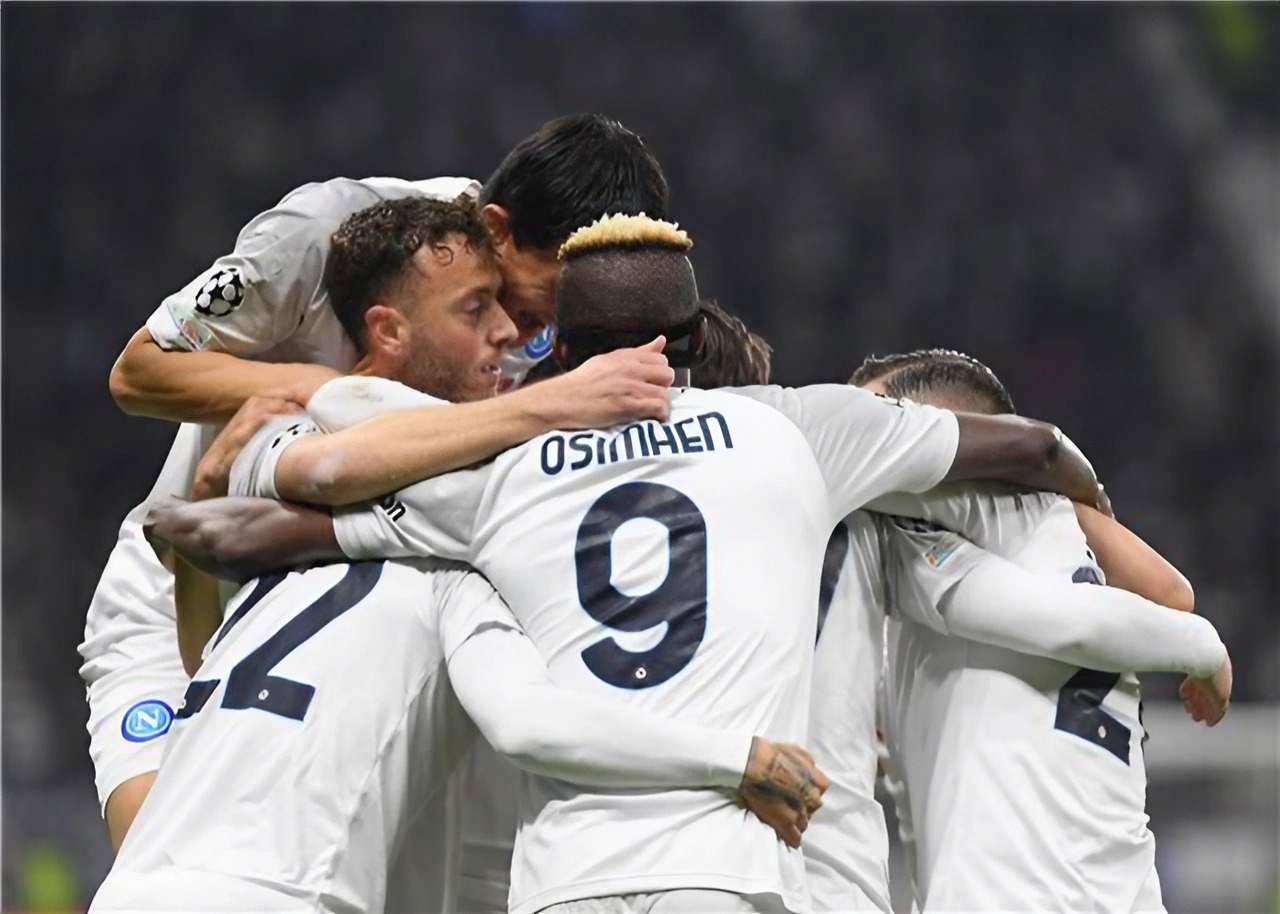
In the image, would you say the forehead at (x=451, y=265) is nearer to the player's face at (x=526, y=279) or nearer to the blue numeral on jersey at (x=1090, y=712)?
the player's face at (x=526, y=279)

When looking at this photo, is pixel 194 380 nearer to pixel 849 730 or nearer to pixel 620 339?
pixel 620 339

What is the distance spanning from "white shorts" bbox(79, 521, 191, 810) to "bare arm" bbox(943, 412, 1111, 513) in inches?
76.3

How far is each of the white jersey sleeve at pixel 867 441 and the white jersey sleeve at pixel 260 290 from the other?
3.91 feet

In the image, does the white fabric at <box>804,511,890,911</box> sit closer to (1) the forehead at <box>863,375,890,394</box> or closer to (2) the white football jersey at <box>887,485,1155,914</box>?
(2) the white football jersey at <box>887,485,1155,914</box>

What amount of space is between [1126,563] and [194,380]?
1.95 meters

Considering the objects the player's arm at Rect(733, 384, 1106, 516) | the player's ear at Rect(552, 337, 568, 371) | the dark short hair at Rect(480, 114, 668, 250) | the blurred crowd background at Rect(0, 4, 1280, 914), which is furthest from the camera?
the blurred crowd background at Rect(0, 4, 1280, 914)

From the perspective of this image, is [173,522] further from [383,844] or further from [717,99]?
[717,99]

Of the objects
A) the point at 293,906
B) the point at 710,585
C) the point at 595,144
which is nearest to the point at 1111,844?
the point at 710,585

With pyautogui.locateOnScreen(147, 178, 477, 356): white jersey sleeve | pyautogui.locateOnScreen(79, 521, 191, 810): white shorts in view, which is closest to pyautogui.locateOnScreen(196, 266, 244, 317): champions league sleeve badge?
pyautogui.locateOnScreen(147, 178, 477, 356): white jersey sleeve

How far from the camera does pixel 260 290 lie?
3.79 meters

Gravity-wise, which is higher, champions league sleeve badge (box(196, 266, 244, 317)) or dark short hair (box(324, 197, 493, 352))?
dark short hair (box(324, 197, 493, 352))

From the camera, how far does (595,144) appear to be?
378 centimetres

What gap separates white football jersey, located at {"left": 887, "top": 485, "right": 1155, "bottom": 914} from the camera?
10.0 feet

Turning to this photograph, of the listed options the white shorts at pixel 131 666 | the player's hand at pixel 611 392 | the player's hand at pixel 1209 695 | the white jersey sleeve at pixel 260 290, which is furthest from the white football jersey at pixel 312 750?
the player's hand at pixel 1209 695
